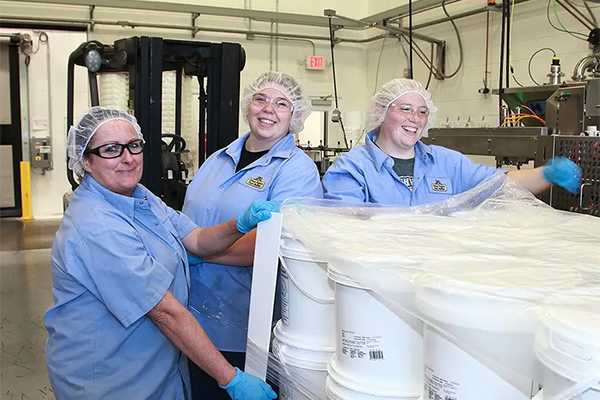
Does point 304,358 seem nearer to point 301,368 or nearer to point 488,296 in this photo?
point 301,368

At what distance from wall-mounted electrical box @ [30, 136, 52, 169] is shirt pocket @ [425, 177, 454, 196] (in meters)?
6.24

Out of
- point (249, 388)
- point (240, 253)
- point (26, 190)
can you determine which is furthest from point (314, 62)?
point (249, 388)

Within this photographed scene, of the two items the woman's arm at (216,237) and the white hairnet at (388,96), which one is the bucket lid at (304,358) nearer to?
the woman's arm at (216,237)

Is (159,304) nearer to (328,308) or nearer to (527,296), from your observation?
(328,308)

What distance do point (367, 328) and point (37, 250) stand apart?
5.50 metres

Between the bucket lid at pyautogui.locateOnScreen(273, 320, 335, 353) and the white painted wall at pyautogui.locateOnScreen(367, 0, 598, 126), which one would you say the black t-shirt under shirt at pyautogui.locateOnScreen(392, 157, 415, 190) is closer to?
the bucket lid at pyautogui.locateOnScreen(273, 320, 335, 353)

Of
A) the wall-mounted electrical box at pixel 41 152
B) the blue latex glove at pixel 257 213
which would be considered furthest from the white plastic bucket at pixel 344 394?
the wall-mounted electrical box at pixel 41 152

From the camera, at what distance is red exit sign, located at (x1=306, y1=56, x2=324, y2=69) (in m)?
7.66

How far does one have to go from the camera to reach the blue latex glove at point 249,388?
130 cm

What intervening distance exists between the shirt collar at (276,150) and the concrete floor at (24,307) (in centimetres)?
180

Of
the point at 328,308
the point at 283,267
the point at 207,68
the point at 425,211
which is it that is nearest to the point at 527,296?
the point at 328,308

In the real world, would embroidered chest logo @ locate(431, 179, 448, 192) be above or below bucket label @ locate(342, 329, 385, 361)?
above

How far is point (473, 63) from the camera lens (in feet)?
20.1

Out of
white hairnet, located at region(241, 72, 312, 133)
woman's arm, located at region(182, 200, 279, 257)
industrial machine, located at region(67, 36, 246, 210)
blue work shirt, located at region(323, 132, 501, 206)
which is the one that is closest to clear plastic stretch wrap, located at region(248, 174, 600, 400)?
woman's arm, located at region(182, 200, 279, 257)
